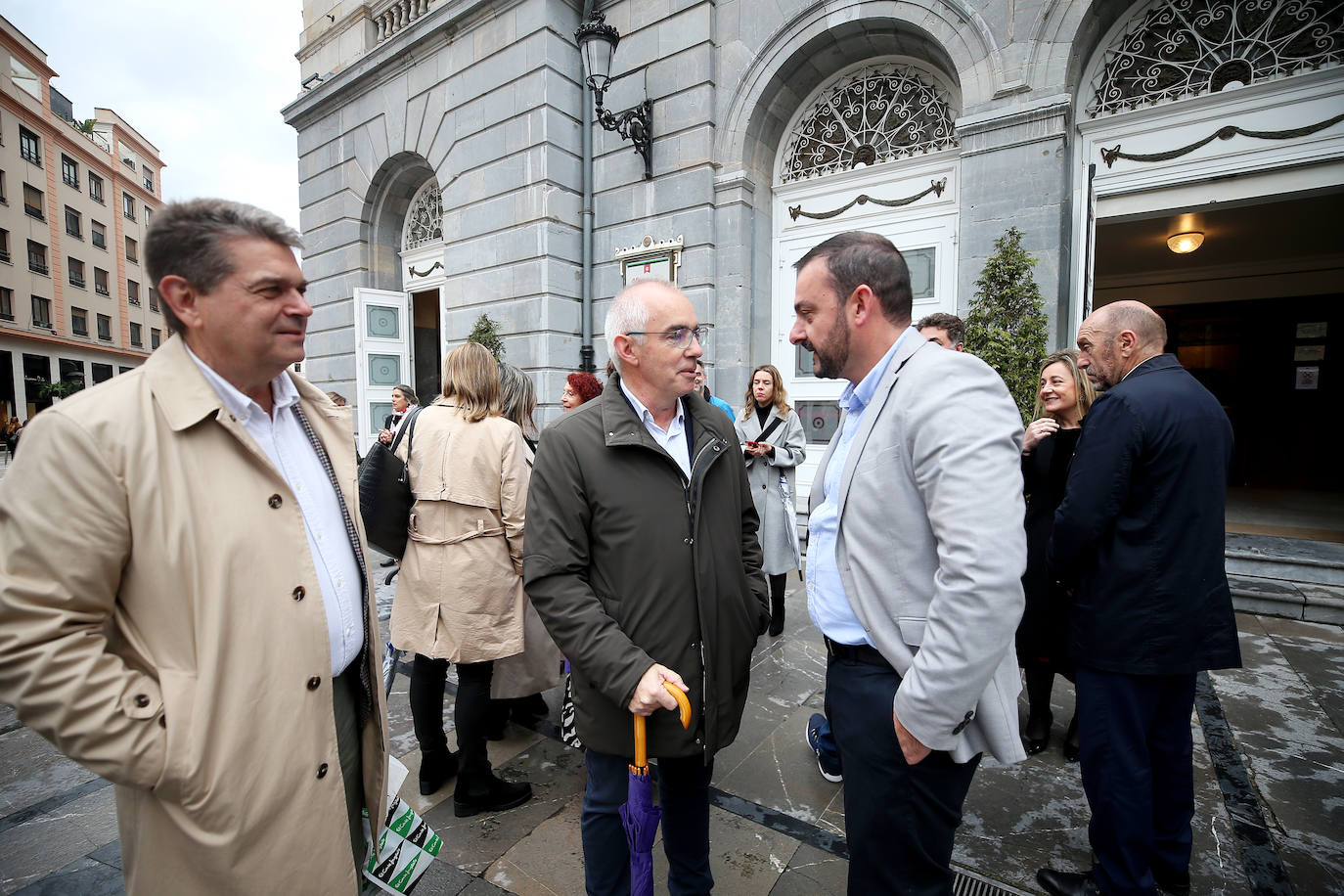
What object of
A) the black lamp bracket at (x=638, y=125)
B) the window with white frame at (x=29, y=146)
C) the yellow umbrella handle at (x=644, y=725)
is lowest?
the yellow umbrella handle at (x=644, y=725)

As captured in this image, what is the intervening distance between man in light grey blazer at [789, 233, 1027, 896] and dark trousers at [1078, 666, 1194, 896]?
0.92m

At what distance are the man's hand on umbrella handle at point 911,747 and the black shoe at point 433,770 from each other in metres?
2.27

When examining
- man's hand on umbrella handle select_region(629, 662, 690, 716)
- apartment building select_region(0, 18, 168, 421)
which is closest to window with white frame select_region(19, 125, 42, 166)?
apartment building select_region(0, 18, 168, 421)

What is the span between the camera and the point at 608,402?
1.95 metres

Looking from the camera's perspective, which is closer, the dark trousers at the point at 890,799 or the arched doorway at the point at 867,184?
the dark trousers at the point at 890,799

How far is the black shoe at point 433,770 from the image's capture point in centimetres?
283

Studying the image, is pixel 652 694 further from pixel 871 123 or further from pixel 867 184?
pixel 871 123

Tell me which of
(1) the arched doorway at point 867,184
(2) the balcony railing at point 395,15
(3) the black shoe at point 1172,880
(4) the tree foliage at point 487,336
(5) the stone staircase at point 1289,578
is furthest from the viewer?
(2) the balcony railing at point 395,15

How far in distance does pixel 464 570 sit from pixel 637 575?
4.02ft

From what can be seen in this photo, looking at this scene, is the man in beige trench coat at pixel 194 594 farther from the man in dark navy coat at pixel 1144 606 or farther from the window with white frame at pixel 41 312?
the window with white frame at pixel 41 312

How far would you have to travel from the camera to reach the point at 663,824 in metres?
1.99

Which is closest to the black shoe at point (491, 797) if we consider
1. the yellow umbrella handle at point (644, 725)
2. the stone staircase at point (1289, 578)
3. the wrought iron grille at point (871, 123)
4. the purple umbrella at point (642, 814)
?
the purple umbrella at point (642, 814)

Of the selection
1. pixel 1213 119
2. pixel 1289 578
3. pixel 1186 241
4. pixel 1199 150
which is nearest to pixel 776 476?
pixel 1289 578

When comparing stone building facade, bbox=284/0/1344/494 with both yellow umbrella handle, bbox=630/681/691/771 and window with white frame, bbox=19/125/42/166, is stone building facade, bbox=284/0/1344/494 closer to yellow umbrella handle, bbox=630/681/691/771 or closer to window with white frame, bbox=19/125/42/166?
yellow umbrella handle, bbox=630/681/691/771
